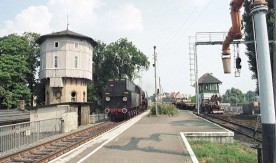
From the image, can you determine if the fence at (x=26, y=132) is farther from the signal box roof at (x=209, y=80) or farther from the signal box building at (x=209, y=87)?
the signal box roof at (x=209, y=80)

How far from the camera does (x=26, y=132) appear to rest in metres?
16.7

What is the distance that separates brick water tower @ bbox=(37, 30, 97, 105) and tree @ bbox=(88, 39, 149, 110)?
1525cm

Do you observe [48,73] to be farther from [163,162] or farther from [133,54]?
[163,162]

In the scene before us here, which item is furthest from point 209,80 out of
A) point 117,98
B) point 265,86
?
point 265,86

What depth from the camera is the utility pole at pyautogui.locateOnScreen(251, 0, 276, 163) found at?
7180 millimetres

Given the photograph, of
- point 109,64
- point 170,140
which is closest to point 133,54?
point 109,64

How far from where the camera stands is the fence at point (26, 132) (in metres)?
14.5

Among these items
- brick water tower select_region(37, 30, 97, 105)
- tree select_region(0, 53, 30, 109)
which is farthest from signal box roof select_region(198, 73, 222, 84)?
tree select_region(0, 53, 30, 109)

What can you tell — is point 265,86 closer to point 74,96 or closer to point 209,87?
point 74,96

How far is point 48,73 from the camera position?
139 ft

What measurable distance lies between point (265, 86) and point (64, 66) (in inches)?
1483

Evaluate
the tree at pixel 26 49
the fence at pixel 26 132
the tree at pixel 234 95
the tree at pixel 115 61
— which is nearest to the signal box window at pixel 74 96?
the tree at pixel 26 49

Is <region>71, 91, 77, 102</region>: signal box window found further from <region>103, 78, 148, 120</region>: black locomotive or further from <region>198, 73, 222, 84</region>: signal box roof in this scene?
<region>198, 73, 222, 84</region>: signal box roof

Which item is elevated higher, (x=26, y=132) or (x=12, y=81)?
(x=12, y=81)
